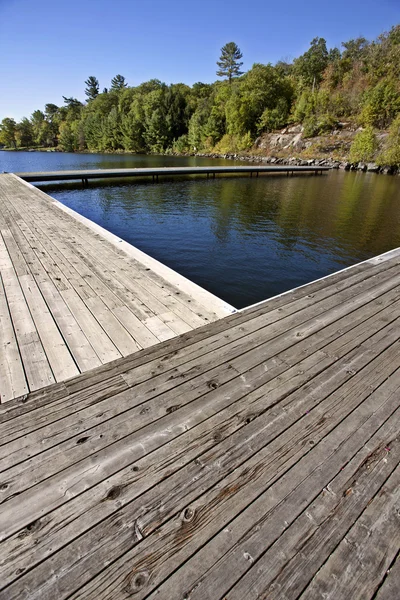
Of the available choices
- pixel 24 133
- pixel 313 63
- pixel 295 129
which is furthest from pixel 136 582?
pixel 24 133

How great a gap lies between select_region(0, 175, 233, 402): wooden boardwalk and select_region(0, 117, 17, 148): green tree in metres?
99.3

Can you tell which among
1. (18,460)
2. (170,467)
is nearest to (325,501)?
(170,467)

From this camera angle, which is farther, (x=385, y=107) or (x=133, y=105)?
(x=133, y=105)

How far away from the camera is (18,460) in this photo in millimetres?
1462

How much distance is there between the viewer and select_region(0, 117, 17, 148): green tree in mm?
79875

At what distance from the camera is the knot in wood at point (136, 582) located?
101 cm

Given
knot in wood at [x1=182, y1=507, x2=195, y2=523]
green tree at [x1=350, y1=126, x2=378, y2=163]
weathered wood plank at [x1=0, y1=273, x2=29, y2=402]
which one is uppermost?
green tree at [x1=350, y1=126, x2=378, y2=163]

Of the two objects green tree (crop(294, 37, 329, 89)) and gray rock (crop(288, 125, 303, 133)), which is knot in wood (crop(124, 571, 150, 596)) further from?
green tree (crop(294, 37, 329, 89))

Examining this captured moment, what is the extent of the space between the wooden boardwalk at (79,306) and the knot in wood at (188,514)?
3.99 feet

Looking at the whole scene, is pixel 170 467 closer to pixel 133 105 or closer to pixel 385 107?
pixel 385 107

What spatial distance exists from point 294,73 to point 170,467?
57.9m

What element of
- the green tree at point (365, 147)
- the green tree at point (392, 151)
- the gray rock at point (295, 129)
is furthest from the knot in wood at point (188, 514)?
the gray rock at point (295, 129)

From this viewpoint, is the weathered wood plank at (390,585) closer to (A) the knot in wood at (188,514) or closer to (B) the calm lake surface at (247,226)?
(A) the knot in wood at (188,514)

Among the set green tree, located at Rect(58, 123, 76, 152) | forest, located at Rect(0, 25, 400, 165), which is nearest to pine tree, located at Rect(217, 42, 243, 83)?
forest, located at Rect(0, 25, 400, 165)
